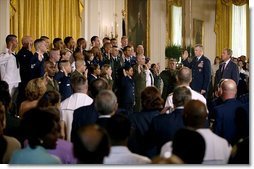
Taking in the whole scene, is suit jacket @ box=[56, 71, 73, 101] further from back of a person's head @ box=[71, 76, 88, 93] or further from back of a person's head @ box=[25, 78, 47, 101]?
back of a person's head @ box=[25, 78, 47, 101]

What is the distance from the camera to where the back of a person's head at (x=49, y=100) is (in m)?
5.07

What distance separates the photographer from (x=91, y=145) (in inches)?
138

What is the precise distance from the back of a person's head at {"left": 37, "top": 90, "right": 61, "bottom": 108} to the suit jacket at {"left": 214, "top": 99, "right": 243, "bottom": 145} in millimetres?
1268

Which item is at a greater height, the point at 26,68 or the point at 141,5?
A: the point at 141,5

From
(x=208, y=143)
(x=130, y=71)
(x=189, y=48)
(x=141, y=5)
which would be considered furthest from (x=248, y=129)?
(x=141, y=5)

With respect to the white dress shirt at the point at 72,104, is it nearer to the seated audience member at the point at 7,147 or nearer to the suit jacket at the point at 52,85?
the suit jacket at the point at 52,85

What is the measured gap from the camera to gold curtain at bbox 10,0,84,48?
10.8 meters

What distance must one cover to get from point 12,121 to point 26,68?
10.4 ft

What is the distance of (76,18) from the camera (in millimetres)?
12656

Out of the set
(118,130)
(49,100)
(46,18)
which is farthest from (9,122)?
(46,18)

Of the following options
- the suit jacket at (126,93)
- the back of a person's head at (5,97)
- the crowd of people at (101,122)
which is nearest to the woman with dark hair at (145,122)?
the crowd of people at (101,122)

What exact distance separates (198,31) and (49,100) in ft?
40.9

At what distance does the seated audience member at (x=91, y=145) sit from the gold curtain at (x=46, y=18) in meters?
6.96

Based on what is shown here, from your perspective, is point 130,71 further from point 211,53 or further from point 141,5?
point 211,53
